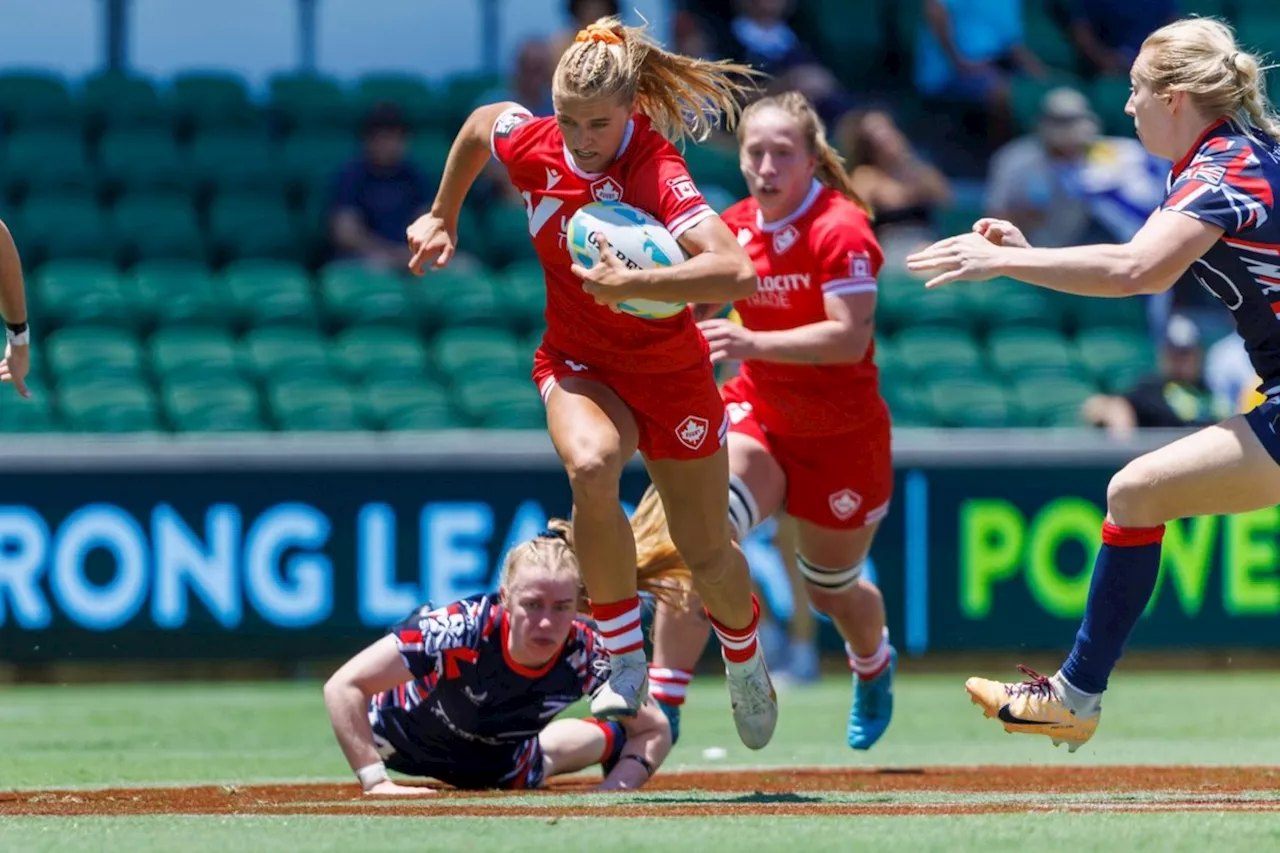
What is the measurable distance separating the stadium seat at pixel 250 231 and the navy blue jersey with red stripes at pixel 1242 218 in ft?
28.8

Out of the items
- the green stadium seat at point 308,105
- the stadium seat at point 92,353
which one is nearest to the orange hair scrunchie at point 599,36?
the stadium seat at point 92,353

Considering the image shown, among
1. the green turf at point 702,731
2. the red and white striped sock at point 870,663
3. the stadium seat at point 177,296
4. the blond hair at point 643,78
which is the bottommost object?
the green turf at point 702,731

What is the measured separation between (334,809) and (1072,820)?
6.85 ft

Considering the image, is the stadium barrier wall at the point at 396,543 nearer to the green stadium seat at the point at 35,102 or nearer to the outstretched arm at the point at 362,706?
the green stadium seat at the point at 35,102

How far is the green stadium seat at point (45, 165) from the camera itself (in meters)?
13.7

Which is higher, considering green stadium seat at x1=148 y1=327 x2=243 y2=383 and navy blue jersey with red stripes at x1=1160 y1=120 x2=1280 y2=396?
navy blue jersey with red stripes at x1=1160 y1=120 x2=1280 y2=396

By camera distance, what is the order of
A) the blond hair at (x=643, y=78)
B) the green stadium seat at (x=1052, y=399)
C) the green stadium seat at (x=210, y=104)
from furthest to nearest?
the green stadium seat at (x=210, y=104), the green stadium seat at (x=1052, y=399), the blond hair at (x=643, y=78)

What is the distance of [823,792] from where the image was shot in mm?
6539

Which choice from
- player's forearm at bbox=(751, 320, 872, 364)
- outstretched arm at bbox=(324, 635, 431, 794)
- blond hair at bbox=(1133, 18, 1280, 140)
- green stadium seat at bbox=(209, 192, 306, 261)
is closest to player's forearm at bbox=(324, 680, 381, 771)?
outstretched arm at bbox=(324, 635, 431, 794)

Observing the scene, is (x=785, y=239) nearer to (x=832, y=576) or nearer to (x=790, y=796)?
(x=832, y=576)

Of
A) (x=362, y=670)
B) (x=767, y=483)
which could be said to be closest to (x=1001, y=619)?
(x=767, y=483)

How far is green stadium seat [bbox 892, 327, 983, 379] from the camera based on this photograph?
13.1m

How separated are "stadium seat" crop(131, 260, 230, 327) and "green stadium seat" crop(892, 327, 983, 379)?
4523mm

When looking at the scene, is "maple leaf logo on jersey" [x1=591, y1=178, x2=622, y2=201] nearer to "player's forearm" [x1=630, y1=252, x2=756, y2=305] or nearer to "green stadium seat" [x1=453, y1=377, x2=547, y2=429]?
"player's forearm" [x1=630, y1=252, x2=756, y2=305]
